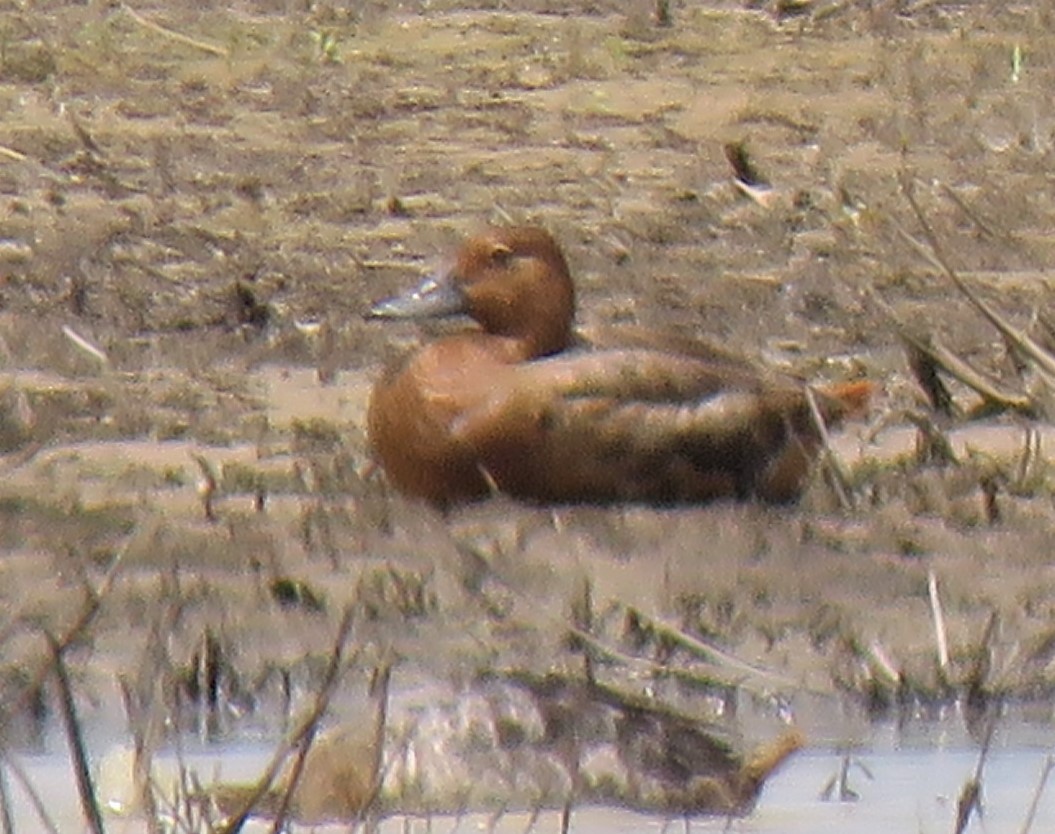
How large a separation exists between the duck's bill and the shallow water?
1857mm

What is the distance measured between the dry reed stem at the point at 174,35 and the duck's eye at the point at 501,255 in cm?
318

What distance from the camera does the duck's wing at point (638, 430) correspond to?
722 centimetres

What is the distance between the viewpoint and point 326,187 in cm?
977

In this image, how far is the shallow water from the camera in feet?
18.6

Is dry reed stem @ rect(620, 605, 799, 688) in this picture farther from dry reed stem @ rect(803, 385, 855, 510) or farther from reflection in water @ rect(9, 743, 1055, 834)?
dry reed stem @ rect(803, 385, 855, 510)

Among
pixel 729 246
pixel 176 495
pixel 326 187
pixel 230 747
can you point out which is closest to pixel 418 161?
pixel 326 187

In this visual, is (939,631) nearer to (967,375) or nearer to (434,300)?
(967,375)

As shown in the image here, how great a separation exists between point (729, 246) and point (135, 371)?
6.17 ft

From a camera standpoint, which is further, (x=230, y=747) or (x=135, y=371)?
(x=135, y=371)

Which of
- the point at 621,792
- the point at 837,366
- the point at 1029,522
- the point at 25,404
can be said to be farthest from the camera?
the point at 837,366

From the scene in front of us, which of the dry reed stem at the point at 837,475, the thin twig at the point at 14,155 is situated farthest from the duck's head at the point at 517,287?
the thin twig at the point at 14,155

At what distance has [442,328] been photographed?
Result: 847 centimetres

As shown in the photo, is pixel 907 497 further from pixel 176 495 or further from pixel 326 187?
pixel 326 187

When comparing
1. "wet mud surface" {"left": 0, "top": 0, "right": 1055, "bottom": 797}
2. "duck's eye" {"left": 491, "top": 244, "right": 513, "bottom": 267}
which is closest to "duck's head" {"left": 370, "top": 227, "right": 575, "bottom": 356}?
"duck's eye" {"left": 491, "top": 244, "right": 513, "bottom": 267}
